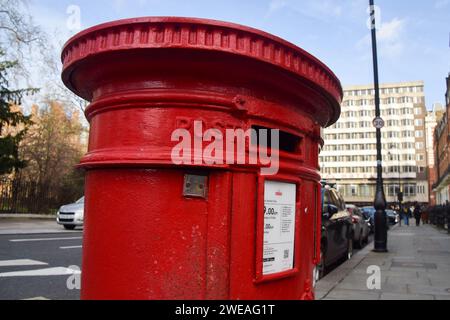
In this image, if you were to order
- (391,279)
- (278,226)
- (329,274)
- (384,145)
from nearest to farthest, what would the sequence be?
(278,226), (391,279), (329,274), (384,145)

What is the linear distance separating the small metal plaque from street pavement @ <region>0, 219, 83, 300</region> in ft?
9.18

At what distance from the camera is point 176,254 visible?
1522 millimetres

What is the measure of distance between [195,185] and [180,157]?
0.43 ft

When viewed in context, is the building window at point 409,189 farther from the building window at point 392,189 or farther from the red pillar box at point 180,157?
the red pillar box at point 180,157

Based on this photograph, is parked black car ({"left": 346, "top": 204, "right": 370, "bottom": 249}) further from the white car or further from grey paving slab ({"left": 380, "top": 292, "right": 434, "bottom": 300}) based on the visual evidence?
the white car

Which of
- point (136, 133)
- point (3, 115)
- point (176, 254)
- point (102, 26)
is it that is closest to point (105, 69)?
point (102, 26)

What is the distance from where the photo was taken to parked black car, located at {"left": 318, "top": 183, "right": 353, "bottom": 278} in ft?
24.0

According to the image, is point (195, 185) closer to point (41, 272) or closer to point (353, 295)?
point (353, 295)

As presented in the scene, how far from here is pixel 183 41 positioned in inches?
57.0

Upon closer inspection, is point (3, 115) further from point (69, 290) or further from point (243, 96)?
point (243, 96)

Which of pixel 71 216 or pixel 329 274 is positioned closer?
pixel 329 274

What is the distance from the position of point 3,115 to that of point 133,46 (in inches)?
860

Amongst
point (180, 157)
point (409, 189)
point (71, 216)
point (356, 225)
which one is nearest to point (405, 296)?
point (180, 157)

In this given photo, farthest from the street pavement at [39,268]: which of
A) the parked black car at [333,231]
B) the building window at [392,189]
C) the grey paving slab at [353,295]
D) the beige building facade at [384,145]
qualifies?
the building window at [392,189]
